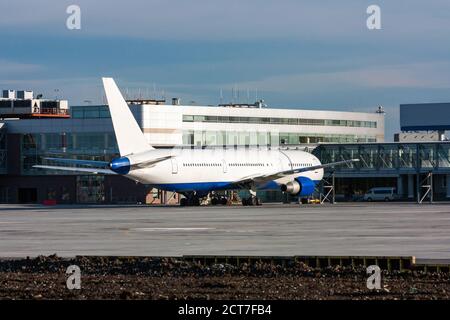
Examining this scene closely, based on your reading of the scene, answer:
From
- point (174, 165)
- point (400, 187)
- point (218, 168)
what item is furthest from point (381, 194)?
point (174, 165)

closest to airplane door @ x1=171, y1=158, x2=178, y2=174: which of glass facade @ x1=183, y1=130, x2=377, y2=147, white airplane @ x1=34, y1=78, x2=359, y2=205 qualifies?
white airplane @ x1=34, y1=78, x2=359, y2=205

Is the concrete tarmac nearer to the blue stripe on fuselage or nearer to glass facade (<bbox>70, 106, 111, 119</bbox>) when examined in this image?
the blue stripe on fuselage

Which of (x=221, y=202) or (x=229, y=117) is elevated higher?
(x=229, y=117)

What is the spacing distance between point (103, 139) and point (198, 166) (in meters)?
26.2

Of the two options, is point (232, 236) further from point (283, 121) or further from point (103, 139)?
point (283, 121)

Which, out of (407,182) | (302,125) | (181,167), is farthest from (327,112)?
(181,167)

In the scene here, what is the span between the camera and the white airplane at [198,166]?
8681cm

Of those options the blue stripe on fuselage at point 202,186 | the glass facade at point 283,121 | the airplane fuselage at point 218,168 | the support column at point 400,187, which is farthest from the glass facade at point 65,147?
the support column at point 400,187

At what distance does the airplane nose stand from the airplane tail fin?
2.36 metres

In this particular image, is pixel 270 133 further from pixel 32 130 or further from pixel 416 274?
pixel 416 274

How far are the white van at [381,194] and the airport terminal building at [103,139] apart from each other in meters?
9.73

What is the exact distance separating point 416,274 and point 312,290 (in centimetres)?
458

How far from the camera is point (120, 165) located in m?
83.9
